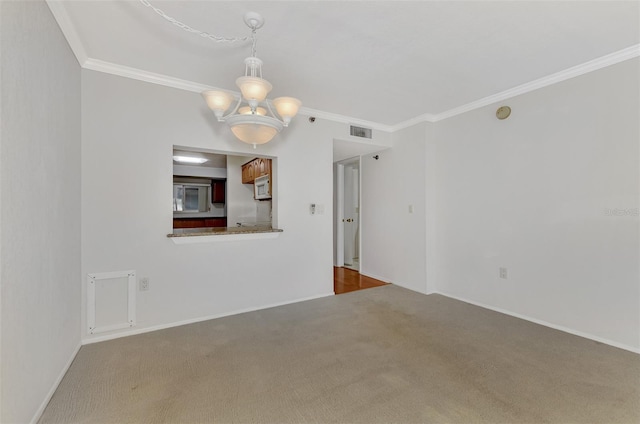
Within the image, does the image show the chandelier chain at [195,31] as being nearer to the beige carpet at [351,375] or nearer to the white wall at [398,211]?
the beige carpet at [351,375]

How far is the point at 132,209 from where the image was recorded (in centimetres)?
263

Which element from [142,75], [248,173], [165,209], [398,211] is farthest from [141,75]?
[398,211]

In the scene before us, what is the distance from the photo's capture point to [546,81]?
2826mm

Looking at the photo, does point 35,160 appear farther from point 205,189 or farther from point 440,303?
point 205,189

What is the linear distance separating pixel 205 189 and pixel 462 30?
6.74 metres

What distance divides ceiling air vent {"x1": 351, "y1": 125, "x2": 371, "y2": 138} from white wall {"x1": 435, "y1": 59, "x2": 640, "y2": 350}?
1.08m

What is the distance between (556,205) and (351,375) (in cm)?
256

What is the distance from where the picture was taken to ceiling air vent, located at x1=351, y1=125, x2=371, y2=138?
4051mm

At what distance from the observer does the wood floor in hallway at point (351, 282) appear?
13.9ft

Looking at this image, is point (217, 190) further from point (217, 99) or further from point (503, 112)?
point (503, 112)

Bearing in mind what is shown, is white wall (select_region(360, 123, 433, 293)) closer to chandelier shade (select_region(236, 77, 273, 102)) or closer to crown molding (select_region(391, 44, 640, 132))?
crown molding (select_region(391, 44, 640, 132))

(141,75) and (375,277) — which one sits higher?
(141,75)

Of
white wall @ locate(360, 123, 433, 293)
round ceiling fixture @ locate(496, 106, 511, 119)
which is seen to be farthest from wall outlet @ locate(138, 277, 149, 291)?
round ceiling fixture @ locate(496, 106, 511, 119)

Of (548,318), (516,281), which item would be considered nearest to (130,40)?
(516,281)
